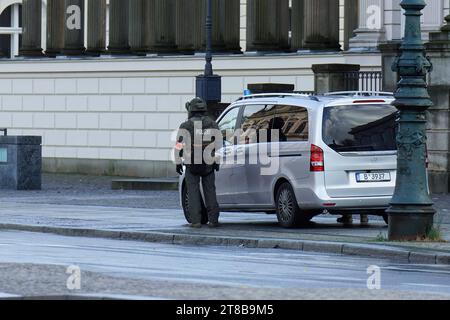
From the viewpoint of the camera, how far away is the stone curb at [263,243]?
19359 millimetres

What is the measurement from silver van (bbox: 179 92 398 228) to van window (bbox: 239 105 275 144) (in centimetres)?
15

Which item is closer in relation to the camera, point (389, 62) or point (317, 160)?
point (317, 160)

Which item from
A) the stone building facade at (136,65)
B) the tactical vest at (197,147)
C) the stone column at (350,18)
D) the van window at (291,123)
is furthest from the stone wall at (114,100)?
the tactical vest at (197,147)

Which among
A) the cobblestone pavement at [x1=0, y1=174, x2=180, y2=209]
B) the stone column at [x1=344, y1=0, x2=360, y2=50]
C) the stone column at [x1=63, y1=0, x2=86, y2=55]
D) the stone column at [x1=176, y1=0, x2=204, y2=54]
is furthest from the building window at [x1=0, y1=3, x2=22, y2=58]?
the cobblestone pavement at [x1=0, y1=174, x2=180, y2=209]

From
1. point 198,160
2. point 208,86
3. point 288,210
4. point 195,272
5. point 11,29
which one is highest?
point 11,29

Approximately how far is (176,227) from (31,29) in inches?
1168

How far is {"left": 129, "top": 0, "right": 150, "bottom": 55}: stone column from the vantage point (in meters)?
50.0

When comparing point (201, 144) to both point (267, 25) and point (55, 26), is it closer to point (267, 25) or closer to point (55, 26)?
point (267, 25)

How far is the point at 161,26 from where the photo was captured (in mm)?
49281

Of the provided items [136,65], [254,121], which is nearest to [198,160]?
[254,121]

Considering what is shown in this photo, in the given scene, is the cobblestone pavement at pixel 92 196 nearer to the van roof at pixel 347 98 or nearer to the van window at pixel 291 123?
the van window at pixel 291 123

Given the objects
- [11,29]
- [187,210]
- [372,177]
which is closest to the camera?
[372,177]

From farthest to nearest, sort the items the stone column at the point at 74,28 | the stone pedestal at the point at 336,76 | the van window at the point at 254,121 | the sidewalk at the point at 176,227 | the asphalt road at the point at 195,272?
the stone column at the point at 74,28, the stone pedestal at the point at 336,76, the van window at the point at 254,121, the sidewalk at the point at 176,227, the asphalt road at the point at 195,272

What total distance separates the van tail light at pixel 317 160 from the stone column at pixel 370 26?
57.1 ft
